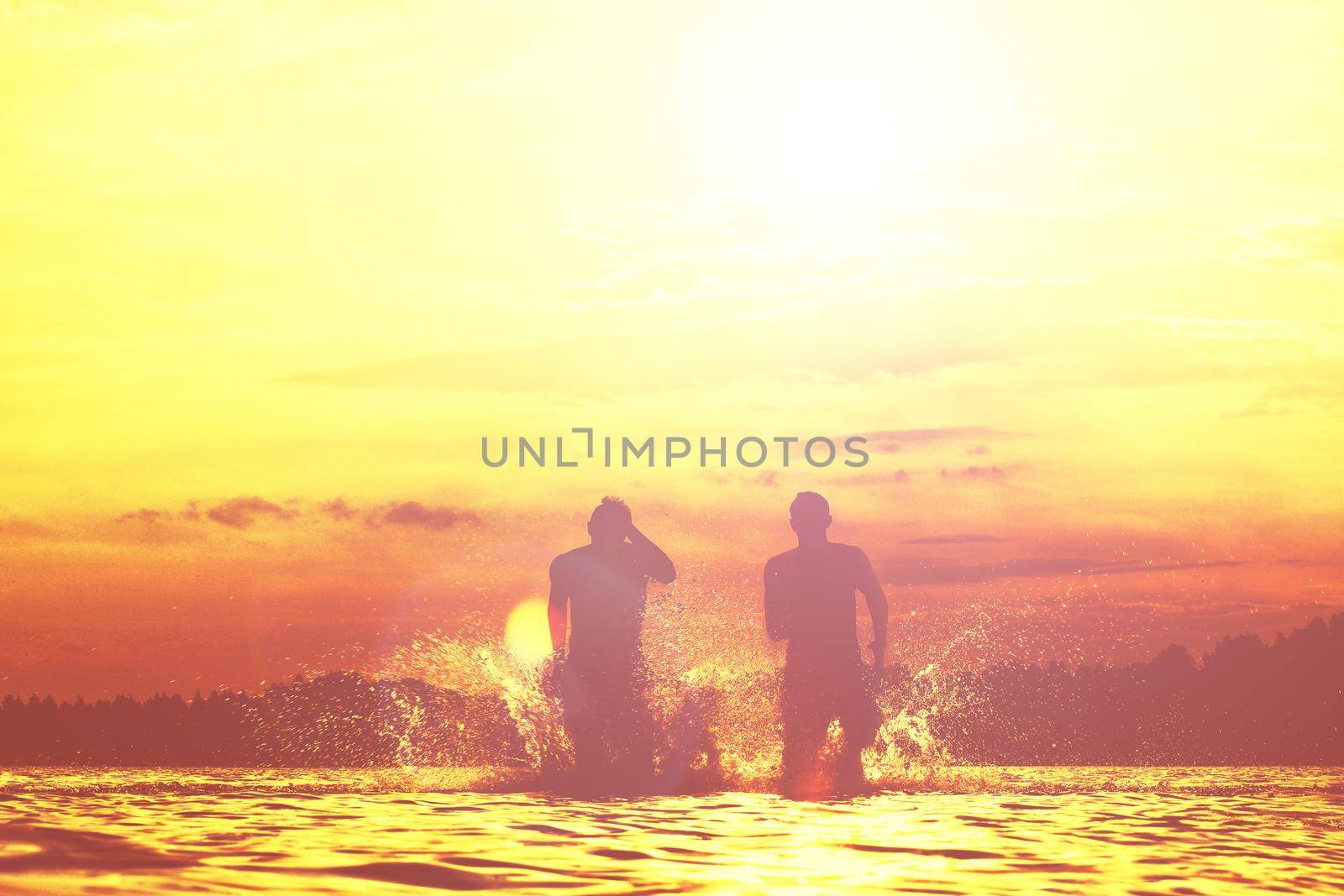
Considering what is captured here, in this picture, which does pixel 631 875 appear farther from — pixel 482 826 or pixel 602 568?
pixel 602 568

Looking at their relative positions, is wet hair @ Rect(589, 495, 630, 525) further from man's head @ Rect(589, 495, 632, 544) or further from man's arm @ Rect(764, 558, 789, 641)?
man's arm @ Rect(764, 558, 789, 641)

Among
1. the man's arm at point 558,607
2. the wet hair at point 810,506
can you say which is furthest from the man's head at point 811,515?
the man's arm at point 558,607

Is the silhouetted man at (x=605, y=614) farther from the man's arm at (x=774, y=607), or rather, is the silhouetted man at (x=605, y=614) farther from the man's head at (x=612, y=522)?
the man's arm at (x=774, y=607)

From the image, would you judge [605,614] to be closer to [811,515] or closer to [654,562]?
[654,562]

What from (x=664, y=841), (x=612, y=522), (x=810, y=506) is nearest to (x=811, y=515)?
(x=810, y=506)

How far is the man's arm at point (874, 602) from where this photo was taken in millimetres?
13836

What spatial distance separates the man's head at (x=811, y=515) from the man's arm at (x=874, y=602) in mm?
475

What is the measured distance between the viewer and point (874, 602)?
13961mm

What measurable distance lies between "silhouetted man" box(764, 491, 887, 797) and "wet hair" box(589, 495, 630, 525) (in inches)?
61.0

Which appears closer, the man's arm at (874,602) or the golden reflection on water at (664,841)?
the golden reflection on water at (664,841)

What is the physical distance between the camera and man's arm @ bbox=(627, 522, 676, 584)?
13.3 meters

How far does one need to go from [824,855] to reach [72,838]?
4.82m

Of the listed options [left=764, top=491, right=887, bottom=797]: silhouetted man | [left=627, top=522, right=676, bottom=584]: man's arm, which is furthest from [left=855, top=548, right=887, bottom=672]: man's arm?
[left=627, top=522, right=676, bottom=584]: man's arm

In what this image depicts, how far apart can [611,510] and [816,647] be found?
238 cm
